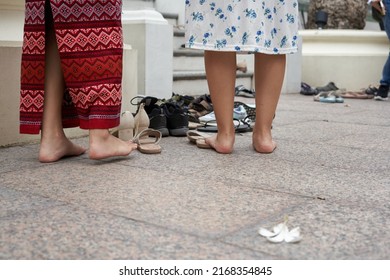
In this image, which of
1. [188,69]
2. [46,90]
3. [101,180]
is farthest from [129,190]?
[188,69]

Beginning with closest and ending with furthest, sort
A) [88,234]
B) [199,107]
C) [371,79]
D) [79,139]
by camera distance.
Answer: [88,234] < [79,139] < [199,107] < [371,79]

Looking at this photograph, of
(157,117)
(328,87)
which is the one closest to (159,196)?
(157,117)

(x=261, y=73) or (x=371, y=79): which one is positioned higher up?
(x=261, y=73)

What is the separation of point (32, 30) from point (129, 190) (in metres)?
0.84

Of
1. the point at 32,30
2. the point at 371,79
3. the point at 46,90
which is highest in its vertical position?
the point at 32,30

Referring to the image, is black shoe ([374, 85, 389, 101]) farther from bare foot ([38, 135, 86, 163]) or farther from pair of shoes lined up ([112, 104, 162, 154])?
bare foot ([38, 135, 86, 163])

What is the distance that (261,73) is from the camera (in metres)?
2.88

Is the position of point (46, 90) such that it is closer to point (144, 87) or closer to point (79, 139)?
point (79, 139)

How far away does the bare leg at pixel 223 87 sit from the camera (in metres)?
2.82

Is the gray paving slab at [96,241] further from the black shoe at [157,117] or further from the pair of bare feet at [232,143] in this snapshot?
the black shoe at [157,117]

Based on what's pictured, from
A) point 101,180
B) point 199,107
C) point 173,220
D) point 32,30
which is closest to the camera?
point 173,220

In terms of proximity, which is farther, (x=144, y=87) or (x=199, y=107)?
(x=144, y=87)

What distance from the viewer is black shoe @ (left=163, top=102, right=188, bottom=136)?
3.50m

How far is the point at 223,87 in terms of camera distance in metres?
2.83
